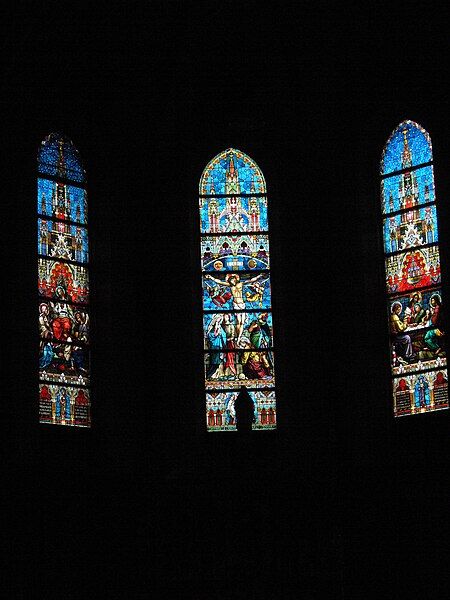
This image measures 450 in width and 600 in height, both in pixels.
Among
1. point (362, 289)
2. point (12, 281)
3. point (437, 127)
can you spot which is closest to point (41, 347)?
point (12, 281)

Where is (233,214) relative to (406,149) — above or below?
below

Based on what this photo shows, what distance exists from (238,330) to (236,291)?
52cm

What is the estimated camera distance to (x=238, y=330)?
24.6 m

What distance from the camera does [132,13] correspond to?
81.6 feet

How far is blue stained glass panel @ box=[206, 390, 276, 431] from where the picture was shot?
78.9 feet

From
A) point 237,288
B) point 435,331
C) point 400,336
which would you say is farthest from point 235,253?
point 435,331

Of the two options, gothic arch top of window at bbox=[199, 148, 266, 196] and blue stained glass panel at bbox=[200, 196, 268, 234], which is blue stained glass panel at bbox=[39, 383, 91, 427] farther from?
gothic arch top of window at bbox=[199, 148, 266, 196]

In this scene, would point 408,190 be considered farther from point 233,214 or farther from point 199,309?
point 199,309

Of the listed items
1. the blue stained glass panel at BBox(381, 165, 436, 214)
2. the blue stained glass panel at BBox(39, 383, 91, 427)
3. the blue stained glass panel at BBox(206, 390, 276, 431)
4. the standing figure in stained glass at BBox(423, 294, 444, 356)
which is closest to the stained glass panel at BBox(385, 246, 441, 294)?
the standing figure in stained glass at BBox(423, 294, 444, 356)

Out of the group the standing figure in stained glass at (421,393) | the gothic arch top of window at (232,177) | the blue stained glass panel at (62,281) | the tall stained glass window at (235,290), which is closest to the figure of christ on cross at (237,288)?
the tall stained glass window at (235,290)

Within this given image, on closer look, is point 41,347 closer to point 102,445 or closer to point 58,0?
point 102,445

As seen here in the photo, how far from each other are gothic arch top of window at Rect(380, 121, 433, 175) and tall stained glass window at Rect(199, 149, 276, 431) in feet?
5.69

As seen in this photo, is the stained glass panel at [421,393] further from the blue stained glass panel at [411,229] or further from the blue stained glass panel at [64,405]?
the blue stained glass panel at [64,405]

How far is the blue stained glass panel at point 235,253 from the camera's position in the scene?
81.5 ft
